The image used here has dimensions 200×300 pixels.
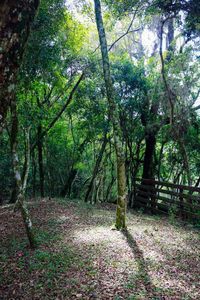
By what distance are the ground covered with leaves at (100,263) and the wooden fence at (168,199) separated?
1.24m

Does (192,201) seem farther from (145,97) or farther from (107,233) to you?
(145,97)

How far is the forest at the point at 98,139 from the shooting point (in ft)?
13.8

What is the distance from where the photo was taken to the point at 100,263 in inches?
197

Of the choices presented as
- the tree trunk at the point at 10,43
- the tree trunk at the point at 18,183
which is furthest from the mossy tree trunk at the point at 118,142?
the tree trunk at the point at 10,43

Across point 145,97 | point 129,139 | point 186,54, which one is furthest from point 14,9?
point 129,139

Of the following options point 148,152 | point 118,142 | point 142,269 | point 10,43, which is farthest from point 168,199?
point 10,43

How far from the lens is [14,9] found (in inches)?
96.0

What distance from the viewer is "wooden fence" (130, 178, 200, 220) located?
888 centimetres

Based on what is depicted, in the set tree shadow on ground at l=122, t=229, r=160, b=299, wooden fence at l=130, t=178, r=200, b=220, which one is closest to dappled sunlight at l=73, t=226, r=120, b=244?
tree shadow on ground at l=122, t=229, r=160, b=299

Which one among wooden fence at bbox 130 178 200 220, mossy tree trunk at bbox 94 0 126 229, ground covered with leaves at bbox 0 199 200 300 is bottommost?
ground covered with leaves at bbox 0 199 200 300

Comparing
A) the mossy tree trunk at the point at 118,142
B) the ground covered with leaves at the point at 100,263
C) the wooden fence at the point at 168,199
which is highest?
the mossy tree trunk at the point at 118,142

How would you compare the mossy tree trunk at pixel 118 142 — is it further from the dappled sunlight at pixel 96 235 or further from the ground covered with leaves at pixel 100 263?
the ground covered with leaves at pixel 100 263

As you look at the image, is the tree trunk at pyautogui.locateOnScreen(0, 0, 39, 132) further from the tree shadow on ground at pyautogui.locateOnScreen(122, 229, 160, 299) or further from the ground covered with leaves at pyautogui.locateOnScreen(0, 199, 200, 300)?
the tree shadow on ground at pyautogui.locateOnScreen(122, 229, 160, 299)

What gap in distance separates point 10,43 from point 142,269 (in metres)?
4.37
